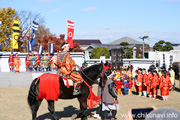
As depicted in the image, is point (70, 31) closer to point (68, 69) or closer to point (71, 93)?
point (68, 69)

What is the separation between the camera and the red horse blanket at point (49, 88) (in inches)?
286

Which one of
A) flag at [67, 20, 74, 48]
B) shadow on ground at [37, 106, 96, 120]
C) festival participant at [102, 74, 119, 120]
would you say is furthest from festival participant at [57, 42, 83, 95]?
flag at [67, 20, 74, 48]

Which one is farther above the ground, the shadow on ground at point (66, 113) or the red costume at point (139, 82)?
the red costume at point (139, 82)

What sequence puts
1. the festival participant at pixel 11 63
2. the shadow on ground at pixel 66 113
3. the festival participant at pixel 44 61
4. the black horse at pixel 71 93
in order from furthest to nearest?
the festival participant at pixel 44 61
the festival participant at pixel 11 63
the shadow on ground at pixel 66 113
the black horse at pixel 71 93

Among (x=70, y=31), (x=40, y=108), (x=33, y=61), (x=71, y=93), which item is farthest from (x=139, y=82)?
(x=33, y=61)

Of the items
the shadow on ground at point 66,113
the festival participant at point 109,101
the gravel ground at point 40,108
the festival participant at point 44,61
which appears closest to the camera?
the festival participant at point 109,101

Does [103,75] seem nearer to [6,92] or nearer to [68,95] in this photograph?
[68,95]

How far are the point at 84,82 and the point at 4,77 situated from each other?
1091 centimetres

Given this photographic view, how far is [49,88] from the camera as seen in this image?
23.9 ft

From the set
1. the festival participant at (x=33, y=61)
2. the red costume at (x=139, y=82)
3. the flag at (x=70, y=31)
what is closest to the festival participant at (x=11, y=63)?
the festival participant at (x=33, y=61)

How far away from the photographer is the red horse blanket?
7.25 m

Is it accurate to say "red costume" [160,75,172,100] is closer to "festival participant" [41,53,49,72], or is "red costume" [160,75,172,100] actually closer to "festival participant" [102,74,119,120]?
"festival participant" [102,74,119,120]

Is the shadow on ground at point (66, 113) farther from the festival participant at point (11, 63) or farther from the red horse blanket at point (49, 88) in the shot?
the festival participant at point (11, 63)

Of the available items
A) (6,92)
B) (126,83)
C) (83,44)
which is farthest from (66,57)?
(83,44)
